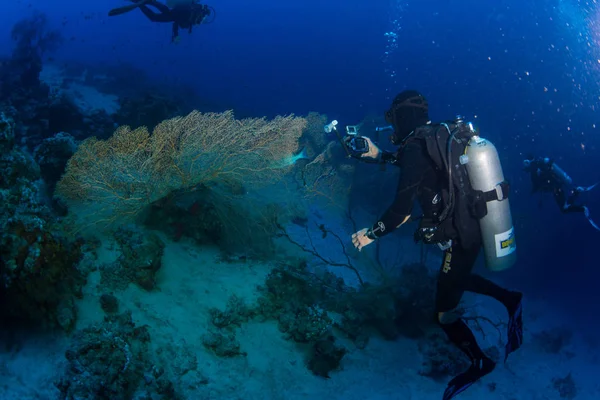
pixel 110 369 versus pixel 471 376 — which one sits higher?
pixel 110 369

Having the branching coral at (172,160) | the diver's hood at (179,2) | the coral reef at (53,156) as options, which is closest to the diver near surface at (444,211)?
the branching coral at (172,160)

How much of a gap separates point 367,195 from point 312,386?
10.6 m

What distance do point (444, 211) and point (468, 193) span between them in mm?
382

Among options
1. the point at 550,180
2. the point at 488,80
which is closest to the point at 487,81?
the point at 488,80

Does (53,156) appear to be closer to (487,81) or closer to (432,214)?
(432,214)

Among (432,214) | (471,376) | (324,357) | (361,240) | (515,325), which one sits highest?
(432,214)

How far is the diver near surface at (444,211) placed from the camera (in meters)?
3.75

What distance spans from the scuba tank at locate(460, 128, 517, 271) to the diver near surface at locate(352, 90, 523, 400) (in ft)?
0.05

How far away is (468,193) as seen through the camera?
3830 millimetres

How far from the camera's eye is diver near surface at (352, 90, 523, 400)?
3.75 m

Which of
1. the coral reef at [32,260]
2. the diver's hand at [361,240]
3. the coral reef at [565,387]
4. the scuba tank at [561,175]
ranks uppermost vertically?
the diver's hand at [361,240]

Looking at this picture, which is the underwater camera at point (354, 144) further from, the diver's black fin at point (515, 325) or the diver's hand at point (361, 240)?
the diver's black fin at point (515, 325)

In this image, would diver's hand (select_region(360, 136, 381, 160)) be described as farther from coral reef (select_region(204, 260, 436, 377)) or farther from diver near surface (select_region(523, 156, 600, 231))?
diver near surface (select_region(523, 156, 600, 231))

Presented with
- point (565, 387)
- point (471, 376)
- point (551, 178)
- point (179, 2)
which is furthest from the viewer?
point (551, 178)
